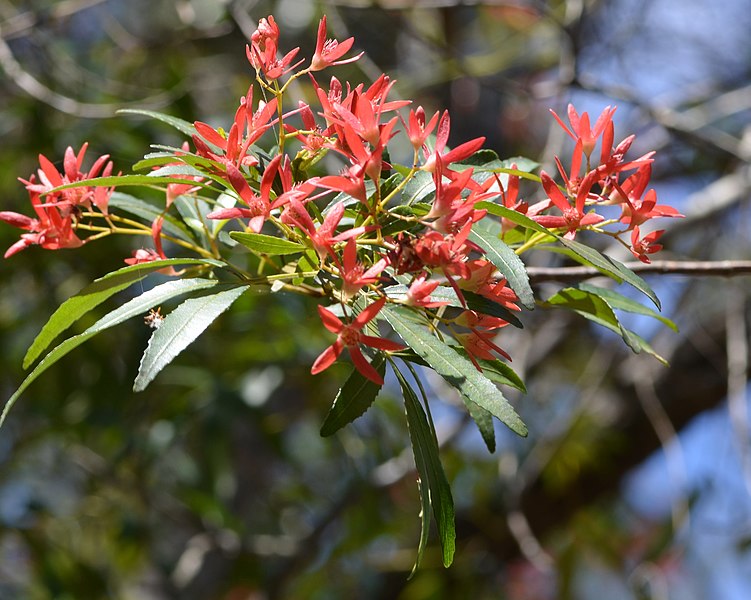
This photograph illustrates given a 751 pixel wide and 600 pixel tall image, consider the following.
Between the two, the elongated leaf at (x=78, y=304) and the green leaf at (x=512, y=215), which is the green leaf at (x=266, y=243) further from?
the green leaf at (x=512, y=215)

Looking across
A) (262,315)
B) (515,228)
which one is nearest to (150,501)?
(262,315)

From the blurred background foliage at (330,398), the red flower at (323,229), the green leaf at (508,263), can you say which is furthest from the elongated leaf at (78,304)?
the blurred background foliage at (330,398)

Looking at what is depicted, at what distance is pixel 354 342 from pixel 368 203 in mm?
121

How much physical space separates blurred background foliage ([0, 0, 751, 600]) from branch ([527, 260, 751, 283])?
0.68 metres

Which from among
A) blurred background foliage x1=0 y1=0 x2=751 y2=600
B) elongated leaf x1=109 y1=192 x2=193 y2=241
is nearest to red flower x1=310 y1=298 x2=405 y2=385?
elongated leaf x1=109 y1=192 x2=193 y2=241

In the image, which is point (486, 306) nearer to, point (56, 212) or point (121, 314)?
point (121, 314)

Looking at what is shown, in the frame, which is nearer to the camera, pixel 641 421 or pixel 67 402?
pixel 67 402

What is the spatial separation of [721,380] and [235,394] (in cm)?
136

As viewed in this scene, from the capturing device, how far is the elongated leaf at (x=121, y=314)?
71cm

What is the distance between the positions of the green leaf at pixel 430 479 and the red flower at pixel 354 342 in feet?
0.35

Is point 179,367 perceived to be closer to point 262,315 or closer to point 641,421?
point 262,315

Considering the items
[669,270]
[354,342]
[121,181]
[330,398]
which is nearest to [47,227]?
[121,181]

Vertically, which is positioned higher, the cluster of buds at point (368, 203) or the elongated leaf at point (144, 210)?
the cluster of buds at point (368, 203)

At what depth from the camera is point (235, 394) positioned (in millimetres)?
2125
